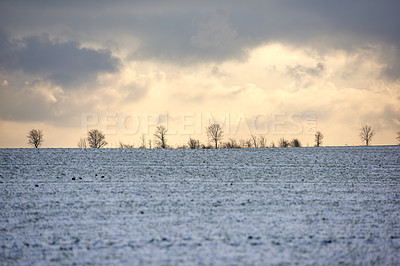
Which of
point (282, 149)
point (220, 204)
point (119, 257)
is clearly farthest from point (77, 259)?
point (282, 149)

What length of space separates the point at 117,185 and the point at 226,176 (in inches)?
216

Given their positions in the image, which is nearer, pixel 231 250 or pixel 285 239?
pixel 231 250

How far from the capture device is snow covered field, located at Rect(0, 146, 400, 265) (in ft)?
31.1

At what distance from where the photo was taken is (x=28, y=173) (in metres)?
19.3

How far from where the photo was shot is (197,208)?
527 inches

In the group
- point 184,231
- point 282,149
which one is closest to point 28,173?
point 184,231

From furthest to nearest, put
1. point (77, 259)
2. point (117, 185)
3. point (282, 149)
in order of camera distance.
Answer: point (282, 149), point (117, 185), point (77, 259)

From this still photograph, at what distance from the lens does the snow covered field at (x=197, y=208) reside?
9469mm

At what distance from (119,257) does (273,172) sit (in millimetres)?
12270

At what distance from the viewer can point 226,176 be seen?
742 inches

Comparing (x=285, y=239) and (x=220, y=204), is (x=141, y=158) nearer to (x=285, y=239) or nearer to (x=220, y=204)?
(x=220, y=204)

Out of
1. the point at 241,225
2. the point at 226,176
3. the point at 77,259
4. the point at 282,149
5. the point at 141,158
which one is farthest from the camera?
the point at 282,149

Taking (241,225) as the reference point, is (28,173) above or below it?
above

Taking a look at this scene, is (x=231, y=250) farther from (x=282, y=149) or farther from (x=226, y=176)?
(x=282, y=149)
